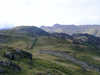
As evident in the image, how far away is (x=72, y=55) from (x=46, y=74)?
362 ft

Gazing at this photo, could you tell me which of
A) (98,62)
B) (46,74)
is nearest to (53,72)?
(46,74)

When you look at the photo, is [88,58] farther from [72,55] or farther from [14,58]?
[14,58]

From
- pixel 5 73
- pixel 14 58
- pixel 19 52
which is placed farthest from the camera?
pixel 19 52

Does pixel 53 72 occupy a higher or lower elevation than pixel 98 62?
higher

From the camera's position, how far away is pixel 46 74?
84000 millimetres

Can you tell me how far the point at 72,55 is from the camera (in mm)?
190875

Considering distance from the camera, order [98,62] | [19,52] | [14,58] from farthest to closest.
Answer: [98,62] < [19,52] < [14,58]

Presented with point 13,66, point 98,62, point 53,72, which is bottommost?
point 98,62

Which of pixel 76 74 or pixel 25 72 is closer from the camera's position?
pixel 25 72

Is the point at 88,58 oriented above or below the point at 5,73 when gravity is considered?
below

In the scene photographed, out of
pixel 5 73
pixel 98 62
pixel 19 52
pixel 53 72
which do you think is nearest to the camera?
pixel 5 73

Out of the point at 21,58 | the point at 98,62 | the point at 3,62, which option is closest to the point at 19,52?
the point at 21,58

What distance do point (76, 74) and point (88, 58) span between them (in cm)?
7770

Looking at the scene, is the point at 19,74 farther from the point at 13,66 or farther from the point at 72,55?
the point at 72,55
